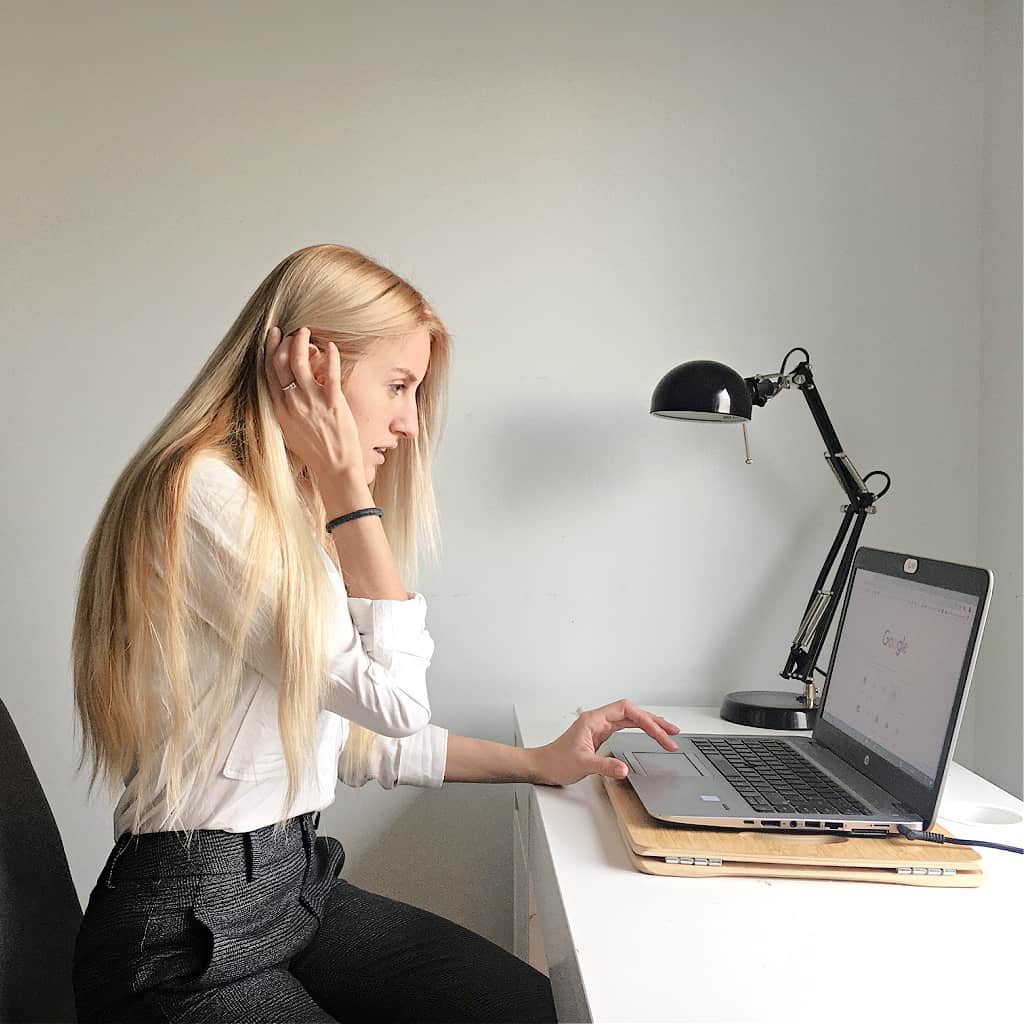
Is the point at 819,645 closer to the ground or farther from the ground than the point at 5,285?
closer to the ground

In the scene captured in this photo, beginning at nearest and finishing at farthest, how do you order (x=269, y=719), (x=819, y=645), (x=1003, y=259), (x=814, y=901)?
(x=814, y=901), (x=269, y=719), (x=819, y=645), (x=1003, y=259)

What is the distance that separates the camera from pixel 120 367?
1.71 m

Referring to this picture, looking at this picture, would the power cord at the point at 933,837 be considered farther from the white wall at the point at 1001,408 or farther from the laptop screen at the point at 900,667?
the white wall at the point at 1001,408

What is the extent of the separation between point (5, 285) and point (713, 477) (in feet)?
3.82

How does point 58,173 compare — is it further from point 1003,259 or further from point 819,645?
point 1003,259

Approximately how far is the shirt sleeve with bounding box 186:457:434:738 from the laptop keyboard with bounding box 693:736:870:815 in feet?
1.13

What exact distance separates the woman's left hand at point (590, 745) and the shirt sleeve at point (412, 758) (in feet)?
0.44

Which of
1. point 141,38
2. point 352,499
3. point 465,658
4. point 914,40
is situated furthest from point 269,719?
point 914,40

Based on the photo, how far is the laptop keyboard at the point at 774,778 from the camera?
1.03 m

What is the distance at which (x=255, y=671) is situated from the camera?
1.06m

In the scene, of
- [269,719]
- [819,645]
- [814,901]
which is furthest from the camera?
[819,645]

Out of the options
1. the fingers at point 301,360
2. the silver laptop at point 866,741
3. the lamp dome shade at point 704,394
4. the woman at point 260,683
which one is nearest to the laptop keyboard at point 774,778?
the silver laptop at point 866,741

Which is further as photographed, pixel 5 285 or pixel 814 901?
pixel 5 285

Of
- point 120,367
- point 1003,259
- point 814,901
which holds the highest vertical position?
point 1003,259
